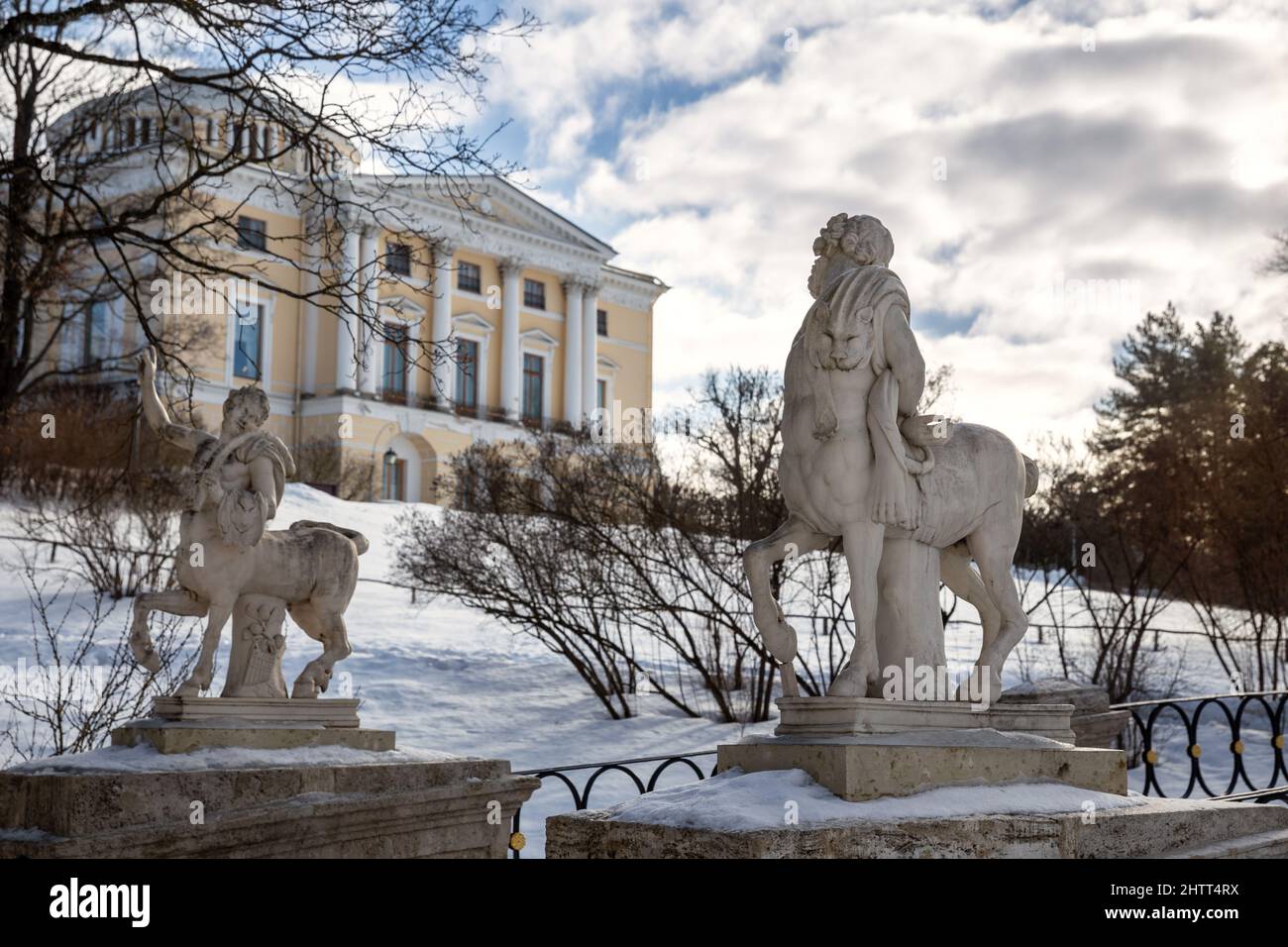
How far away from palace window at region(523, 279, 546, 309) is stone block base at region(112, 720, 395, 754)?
5290 cm

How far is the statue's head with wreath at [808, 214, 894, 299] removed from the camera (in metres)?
6.04

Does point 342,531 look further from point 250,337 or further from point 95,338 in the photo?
point 250,337

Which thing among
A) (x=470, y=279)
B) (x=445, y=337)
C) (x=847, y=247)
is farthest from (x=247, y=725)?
(x=470, y=279)

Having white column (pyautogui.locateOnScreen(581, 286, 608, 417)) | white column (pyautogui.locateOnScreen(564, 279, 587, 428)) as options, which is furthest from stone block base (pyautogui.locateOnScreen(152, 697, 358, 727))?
white column (pyautogui.locateOnScreen(581, 286, 608, 417))

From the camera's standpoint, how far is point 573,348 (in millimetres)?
60875

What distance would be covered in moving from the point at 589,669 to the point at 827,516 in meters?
13.3

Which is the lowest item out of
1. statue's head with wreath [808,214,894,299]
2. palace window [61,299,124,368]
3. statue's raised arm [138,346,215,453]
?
statue's raised arm [138,346,215,453]

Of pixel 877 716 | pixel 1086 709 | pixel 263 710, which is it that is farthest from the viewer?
pixel 1086 709

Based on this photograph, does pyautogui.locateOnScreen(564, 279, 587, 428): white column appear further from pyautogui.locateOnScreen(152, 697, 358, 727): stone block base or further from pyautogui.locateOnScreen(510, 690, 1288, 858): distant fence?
pyautogui.locateOnScreen(152, 697, 358, 727): stone block base

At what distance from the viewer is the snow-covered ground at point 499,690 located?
16.5 metres

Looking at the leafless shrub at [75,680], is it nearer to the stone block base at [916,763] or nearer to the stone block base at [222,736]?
the stone block base at [222,736]

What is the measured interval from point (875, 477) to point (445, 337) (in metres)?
43.5
